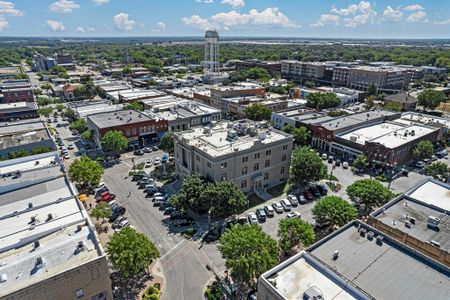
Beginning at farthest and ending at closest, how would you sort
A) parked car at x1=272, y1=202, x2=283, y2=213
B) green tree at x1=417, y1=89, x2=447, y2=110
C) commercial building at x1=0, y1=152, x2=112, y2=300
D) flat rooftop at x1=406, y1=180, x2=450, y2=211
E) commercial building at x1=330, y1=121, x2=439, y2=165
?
green tree at x1=417, y1=89, x2=447, y2=110
commercial building at x1=330, y1=121, x2=439, y2=165
parked car at x1=272, y1=202, x2=283, y2=213
flat rooftop at x1=406, y1=180, x2=450, y2=211
commercial building at x1=0, y1=152, x2=112, y2=300

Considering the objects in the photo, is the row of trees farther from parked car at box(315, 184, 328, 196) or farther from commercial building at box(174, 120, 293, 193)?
parked car at box(315, 184, 328, 196)

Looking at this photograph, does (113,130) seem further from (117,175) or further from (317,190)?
(317,190)

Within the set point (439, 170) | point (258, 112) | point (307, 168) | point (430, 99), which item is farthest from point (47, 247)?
point (430, 99)

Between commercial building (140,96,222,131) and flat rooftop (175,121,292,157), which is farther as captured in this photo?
commercial building (140,96,222,131)

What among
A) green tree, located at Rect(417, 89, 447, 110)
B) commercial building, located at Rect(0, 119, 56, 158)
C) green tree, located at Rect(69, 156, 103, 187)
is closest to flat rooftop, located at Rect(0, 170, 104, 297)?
Answer: green tree, located at Rect(69, 156, 103, 187)

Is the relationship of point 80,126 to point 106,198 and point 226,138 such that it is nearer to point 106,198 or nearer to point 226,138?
point 106,198
